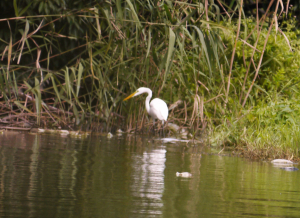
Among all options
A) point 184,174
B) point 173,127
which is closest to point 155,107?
point 173,127

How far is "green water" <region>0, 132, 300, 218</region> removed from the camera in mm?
2068

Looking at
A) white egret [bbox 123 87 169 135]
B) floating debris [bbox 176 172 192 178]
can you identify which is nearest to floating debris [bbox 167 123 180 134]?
white egret [bbox 123 87 169 135]

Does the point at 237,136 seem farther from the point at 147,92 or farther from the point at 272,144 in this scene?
the point at 147,92

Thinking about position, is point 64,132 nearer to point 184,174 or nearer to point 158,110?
point 158,110

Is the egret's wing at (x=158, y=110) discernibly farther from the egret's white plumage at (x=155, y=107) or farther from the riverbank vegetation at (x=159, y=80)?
the riverbank vegetation at (x=159, y=80)

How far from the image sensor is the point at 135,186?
8.70ft

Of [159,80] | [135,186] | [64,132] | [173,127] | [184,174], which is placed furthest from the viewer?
[173,127]

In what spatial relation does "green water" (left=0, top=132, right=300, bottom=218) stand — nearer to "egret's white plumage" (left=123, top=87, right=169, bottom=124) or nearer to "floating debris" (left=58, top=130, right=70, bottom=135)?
"floating debris" (left=58, top=130, right=70, bottom=135)

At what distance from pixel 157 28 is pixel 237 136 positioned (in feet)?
5.35

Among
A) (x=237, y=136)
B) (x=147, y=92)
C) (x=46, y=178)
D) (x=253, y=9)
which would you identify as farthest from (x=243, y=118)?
(x=253, y=9)

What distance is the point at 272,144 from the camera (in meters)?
4.74

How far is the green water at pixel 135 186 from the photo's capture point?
6.79 ft

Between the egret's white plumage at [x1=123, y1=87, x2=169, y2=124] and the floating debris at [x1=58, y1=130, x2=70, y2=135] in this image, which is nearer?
the floating debris at [x1=58, y1=130, x2=70, y2=135]

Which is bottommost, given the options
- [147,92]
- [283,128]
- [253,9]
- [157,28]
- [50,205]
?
[50,205]
